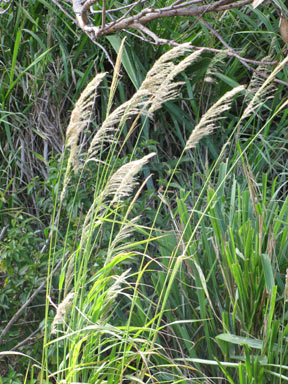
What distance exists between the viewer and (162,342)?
7.79 feet

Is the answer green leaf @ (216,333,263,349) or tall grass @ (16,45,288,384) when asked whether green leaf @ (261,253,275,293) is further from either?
green leaf @ (216,333,263,349)

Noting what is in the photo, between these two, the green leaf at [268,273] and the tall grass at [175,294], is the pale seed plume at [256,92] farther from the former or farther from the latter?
the green leaf at [268,273]

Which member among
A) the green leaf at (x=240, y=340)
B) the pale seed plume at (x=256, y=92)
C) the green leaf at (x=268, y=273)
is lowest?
the green leaf at (x=240, y=340)

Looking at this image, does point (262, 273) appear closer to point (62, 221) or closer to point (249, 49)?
point (62, 221)

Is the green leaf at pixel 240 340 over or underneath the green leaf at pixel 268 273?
underneath

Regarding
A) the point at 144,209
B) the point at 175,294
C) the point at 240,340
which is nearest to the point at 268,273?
the point at 240,340

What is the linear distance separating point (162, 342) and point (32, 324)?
1.93 ft

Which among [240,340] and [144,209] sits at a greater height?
[144,209]

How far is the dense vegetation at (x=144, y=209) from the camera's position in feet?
6.28

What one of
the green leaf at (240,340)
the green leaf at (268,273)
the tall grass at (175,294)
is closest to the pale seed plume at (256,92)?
the tall grass at (175,294)

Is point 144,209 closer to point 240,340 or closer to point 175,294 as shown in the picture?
point 175,294

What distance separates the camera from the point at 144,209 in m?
2.61

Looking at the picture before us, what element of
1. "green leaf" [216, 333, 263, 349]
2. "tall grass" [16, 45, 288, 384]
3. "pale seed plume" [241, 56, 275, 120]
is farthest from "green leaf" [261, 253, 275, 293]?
"pale seed plume" [241, 56, 275, 120]

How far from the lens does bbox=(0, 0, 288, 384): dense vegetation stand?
1914mm
